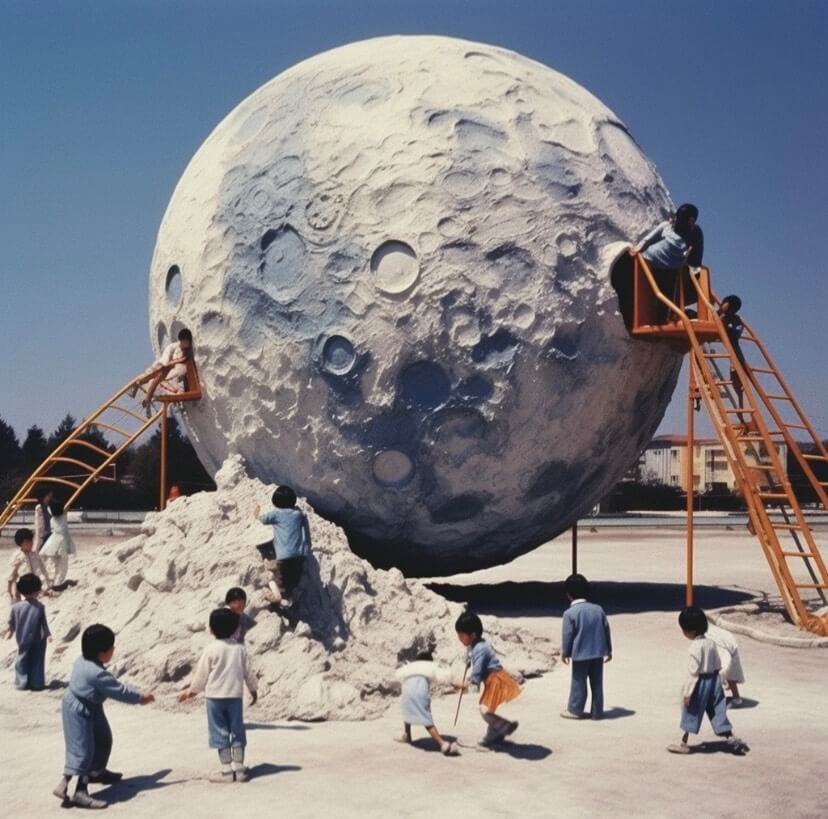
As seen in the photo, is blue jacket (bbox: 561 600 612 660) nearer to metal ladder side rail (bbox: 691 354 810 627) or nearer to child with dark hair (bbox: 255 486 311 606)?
child with dark hair (bbox: 255 486 311 606)

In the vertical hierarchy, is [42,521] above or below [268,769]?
above

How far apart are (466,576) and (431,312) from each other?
713 centimetres

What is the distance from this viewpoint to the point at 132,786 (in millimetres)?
6344

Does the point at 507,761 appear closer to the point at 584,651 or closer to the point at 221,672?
the point at 584,651

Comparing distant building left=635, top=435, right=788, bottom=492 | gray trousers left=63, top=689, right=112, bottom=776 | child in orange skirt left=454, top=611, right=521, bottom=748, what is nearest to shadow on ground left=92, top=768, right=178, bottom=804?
gray trousers left=63, top=689, right=112, bottom=776

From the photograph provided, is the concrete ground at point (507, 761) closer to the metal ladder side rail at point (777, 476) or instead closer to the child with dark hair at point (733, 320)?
the metal ladder side rail at point (777, 476)

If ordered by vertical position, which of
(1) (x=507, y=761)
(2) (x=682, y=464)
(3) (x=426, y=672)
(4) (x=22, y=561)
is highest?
(2) (x=682, y=464)

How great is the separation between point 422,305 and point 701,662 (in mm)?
4901

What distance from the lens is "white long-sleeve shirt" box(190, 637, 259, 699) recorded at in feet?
21.5

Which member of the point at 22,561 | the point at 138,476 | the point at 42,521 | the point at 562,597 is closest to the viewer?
the point at 22,561

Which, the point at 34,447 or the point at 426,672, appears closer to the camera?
the point at 426,672

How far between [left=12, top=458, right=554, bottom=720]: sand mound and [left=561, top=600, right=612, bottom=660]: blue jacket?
1.38 m

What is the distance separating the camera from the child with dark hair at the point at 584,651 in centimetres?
799

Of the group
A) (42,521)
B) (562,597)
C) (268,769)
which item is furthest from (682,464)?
(268,769)
